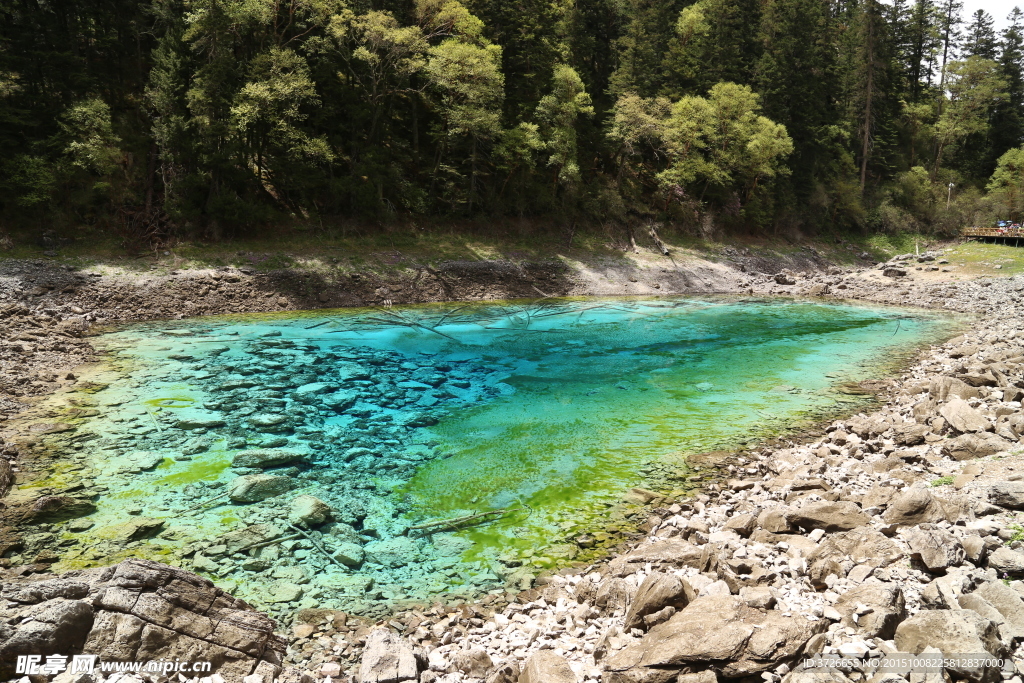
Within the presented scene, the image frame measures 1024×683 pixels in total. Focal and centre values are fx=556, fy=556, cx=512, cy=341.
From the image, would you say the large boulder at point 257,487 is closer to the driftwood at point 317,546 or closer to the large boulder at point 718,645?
the driftwood at point 317,546

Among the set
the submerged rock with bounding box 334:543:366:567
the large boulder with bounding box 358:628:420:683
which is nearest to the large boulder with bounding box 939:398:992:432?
the large boulder with bounding box 358:628:420:683

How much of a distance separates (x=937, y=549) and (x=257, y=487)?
8361 millimetres

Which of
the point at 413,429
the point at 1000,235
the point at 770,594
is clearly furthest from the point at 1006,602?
the point at 1000,235

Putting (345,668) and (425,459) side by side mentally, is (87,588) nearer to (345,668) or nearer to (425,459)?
(345,668)

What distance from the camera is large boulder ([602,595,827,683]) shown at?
13.8 feet

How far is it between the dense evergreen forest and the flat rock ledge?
2828cm

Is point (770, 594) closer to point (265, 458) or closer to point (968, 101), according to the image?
point (265, 458)

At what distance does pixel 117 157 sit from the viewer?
28375 millimetres

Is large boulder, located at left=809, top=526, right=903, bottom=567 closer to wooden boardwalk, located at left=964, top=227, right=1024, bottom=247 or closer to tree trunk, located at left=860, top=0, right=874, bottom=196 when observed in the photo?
wooden boardwalk, located at left=964, top=227, right=1024, bottom=247

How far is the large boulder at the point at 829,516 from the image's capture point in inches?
251

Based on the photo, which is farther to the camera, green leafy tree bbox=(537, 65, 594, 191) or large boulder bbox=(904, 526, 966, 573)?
green leafy tree bbox=(537, 65, 594, 191)

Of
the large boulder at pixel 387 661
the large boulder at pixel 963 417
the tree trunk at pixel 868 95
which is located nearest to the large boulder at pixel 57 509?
the large boulder at pixel 387 661

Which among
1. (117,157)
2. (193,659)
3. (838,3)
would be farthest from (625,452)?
(838,3)

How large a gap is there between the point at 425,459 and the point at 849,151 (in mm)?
64762
